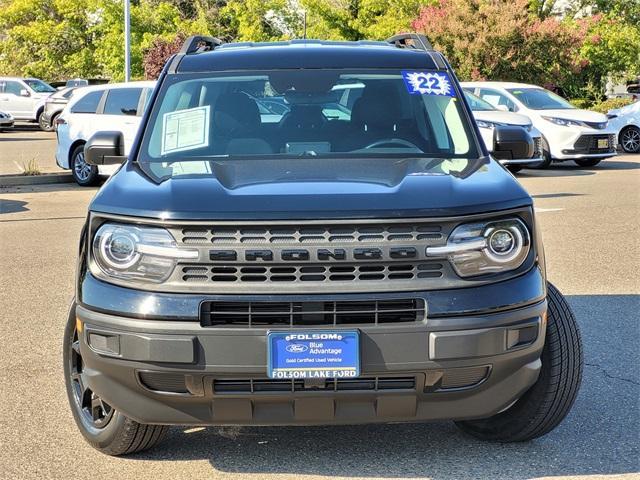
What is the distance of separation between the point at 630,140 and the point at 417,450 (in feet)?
66.4

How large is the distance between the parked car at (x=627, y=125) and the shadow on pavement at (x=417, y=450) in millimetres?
18814

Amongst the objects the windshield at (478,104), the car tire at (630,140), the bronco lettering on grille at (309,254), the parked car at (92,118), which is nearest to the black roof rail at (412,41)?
the bronco lettering on grille at (309,254)

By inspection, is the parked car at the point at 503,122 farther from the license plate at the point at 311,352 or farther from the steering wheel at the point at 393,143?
the license plate at the point at 311,352

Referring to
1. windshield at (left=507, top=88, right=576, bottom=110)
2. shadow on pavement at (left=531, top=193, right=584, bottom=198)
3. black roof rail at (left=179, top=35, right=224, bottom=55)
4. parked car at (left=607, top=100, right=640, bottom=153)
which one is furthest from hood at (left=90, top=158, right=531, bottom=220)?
parked car at (left=607, top=100, right=640, bottom=153)

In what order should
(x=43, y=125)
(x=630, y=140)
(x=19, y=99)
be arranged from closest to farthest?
(x=630, y=140)
(x=43, y=125)
(x=19, y=99)

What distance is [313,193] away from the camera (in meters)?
3.69

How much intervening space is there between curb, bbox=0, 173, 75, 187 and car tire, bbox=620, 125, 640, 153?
1306 centimetres

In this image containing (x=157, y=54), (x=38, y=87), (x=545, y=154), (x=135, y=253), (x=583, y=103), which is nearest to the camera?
(x=135, y=253)

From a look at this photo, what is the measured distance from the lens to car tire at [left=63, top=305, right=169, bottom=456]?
4090 mm

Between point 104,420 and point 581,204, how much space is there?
10.4m

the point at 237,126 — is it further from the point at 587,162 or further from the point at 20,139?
the point at 20,139

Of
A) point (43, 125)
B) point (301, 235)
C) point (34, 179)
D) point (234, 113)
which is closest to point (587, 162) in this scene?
point (34, 179)

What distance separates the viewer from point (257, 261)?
139 inches

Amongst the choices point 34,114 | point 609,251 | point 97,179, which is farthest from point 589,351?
point 34,114
